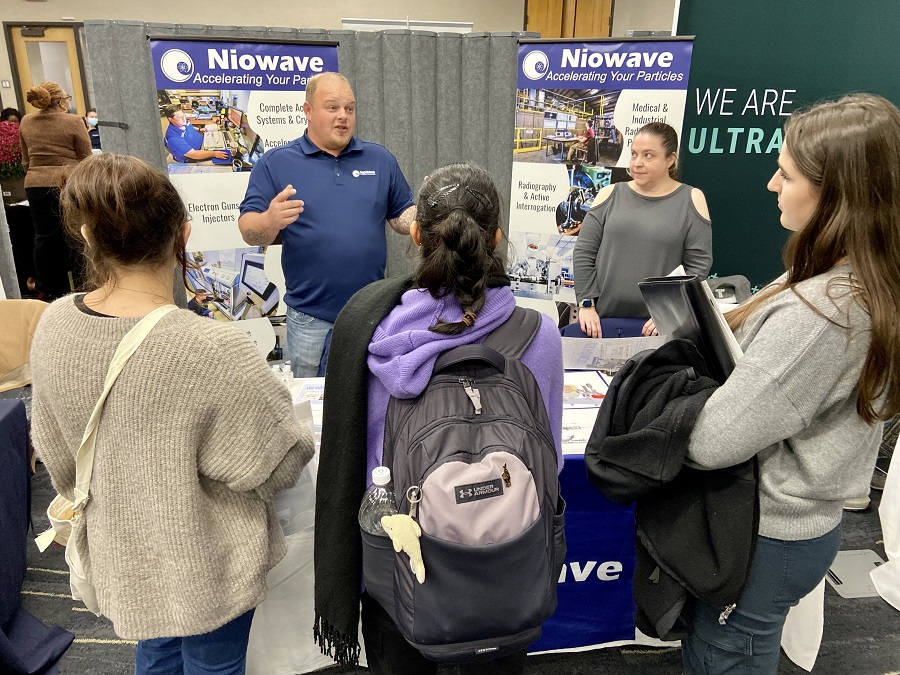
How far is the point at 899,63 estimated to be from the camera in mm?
3197

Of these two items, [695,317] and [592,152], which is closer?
[695,317]

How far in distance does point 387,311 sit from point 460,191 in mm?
254

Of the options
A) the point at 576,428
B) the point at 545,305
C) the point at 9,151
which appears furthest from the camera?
the point at 9,151

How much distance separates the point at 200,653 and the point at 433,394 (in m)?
0.74

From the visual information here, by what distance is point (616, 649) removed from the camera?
6.36ft

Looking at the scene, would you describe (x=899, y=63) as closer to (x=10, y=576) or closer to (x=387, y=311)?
(x=387, y=311)

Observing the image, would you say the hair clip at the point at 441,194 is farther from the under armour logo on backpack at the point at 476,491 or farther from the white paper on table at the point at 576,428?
the white paper on table at the point at 576,428

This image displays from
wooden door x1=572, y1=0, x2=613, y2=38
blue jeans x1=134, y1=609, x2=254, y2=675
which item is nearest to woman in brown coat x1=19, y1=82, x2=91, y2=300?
blue jeans x1=134, y1=609, x2=254, y2=675

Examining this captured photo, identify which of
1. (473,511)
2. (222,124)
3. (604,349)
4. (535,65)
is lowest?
(604,349)

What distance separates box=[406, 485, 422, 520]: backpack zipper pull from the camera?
0.92 meters

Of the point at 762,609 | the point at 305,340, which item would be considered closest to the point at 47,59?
the point at 305,340

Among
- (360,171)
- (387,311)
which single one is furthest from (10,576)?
(360,171)

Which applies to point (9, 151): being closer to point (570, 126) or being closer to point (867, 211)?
point (570, 126)

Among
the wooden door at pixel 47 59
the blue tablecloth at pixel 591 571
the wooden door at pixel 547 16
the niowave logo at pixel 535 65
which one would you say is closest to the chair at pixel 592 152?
the niowave logo at pixel 535 65
